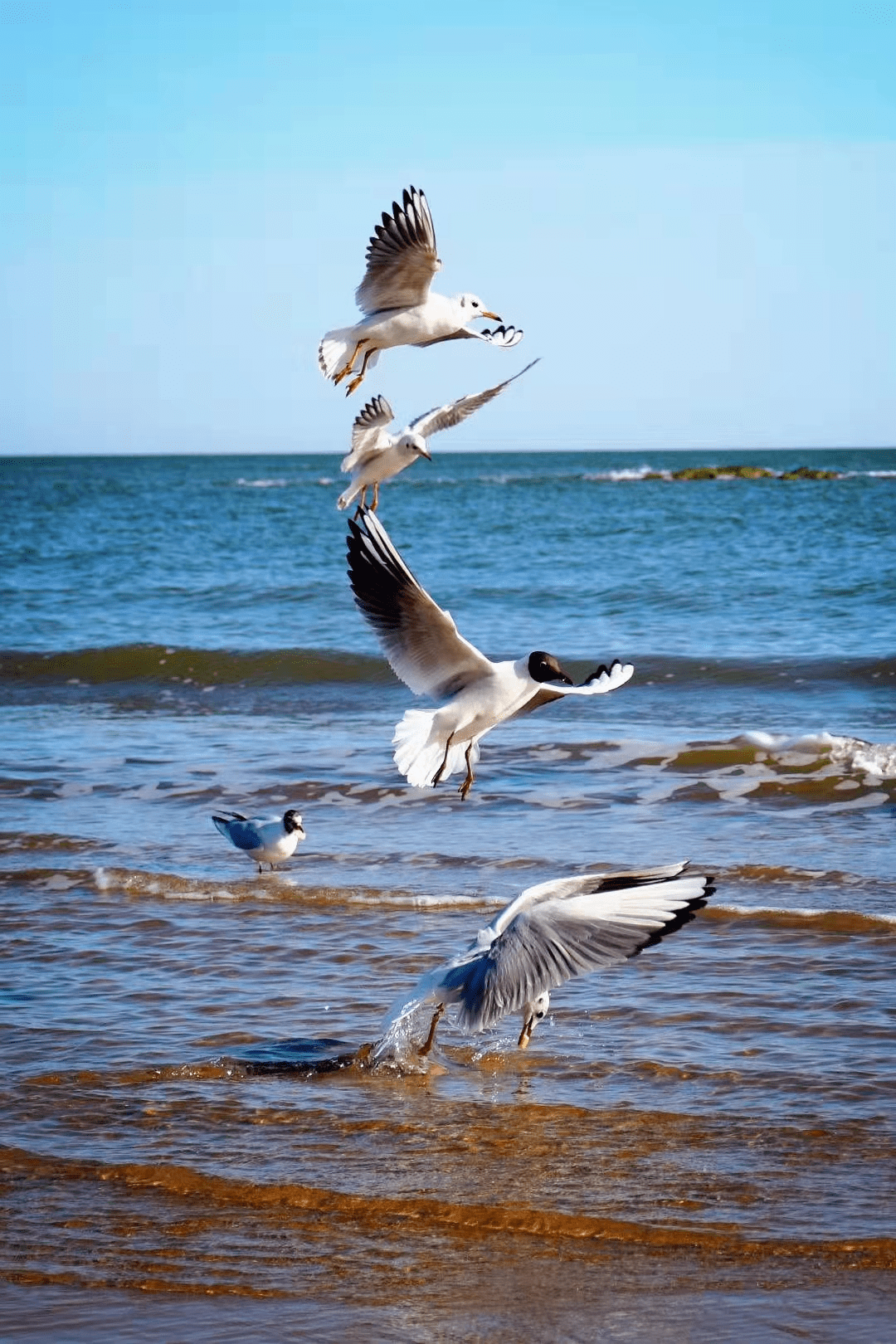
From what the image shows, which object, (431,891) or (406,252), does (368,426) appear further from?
(431,891)

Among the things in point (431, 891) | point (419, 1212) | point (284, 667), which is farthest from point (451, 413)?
point (284, 667)

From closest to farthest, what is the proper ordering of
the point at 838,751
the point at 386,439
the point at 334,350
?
the point at 334,350, the point at 386,439, the point at 838,751

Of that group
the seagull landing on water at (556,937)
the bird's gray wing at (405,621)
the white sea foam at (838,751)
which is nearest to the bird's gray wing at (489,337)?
the bird's gray wing at (405,621)

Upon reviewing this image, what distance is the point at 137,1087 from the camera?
4832 millimetres

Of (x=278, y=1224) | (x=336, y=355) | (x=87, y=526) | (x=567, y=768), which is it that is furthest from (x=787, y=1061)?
(x=87, y=526)

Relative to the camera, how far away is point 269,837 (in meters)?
7.56

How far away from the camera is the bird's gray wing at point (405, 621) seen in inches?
197

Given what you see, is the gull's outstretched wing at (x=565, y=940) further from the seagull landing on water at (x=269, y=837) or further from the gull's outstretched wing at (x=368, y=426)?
the seagull landing on water at (x=269, y=837)

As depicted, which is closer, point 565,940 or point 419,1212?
point 419,1212

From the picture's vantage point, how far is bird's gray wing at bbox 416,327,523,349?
230 inches

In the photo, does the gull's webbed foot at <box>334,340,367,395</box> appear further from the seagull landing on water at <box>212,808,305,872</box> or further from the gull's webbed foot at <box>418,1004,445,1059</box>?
the seagull landing on water at <box>212,808,305,872</box>

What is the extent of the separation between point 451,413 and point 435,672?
2105mm

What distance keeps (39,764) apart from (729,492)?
40.8m

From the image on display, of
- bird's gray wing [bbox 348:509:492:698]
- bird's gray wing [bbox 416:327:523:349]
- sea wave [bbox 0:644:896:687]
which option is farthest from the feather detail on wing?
sea wave [bbox 0:644:896:687]
